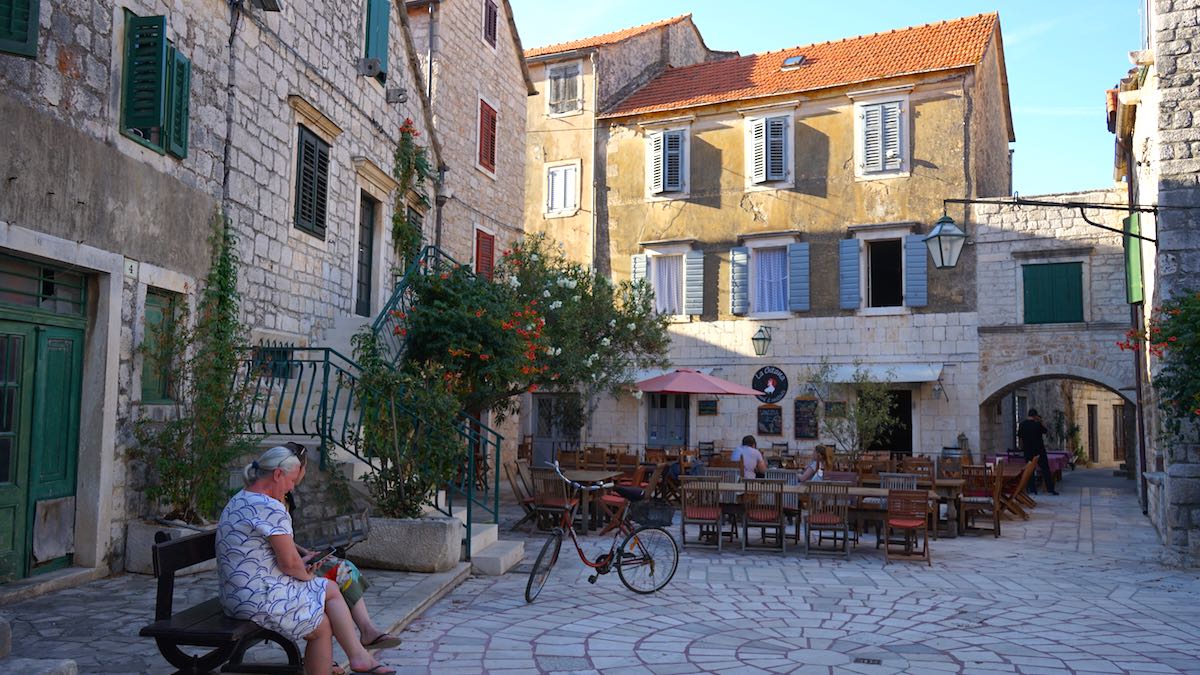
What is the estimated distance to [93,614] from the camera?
18.4ft

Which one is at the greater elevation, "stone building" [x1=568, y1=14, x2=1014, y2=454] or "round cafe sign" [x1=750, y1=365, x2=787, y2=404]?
"stone building" [x1=568, y1=14, x2=1014, y2=454]

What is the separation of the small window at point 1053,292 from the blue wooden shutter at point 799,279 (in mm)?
4181

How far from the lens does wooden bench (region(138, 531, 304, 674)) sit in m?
4.02

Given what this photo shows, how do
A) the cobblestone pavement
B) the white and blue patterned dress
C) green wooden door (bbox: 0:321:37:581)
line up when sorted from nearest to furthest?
the white and blue patterned dress, the cobblestone pavement, green wooden door (bbox: 0:321:37:581)

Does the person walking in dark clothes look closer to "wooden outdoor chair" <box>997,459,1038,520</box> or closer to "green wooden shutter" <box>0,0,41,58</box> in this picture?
"wooden outdoor chair" <box>997,459,1038,520</box>

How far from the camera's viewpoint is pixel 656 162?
21.9m

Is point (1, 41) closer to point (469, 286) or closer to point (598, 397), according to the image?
point (469, 286)

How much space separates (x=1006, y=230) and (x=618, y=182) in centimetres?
860

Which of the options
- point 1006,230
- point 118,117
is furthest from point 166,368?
point 1006,230

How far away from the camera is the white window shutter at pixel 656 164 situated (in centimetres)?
2177

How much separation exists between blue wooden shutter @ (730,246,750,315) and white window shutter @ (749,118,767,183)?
157 centimetres

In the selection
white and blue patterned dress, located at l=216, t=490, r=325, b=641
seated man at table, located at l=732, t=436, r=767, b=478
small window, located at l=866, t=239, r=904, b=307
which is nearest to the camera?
white and blue patterned dress, located at l=216, t=490, r=325, b=641

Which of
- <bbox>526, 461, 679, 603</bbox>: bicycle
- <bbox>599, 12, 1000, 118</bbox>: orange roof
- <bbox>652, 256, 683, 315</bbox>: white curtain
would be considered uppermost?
<bbox>599, 12, 1000, 118</bbox>: orange roof

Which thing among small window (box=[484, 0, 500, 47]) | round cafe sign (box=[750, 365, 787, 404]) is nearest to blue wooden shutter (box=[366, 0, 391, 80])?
small window (box=[484, 0, 500, 47])
